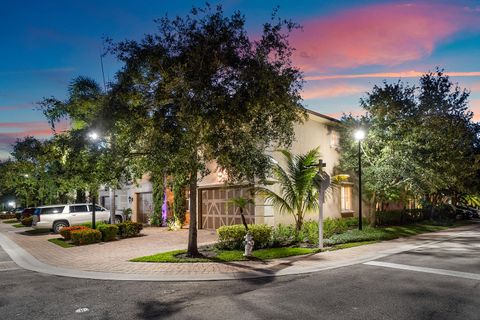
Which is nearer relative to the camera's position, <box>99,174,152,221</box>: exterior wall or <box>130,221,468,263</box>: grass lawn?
<box>130,221,468,263</box>: grass lawn

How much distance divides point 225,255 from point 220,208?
8368mm

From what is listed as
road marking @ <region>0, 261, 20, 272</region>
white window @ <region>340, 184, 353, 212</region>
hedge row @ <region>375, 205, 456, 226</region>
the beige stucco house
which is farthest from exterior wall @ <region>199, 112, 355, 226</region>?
road marking @ <region>0, 261, 20, 272</region>

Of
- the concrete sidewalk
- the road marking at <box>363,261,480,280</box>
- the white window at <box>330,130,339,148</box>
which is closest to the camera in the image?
the road marking at <box>363,261,480,280</box>

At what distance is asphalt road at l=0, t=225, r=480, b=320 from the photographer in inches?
238

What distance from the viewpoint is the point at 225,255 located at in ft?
37.3

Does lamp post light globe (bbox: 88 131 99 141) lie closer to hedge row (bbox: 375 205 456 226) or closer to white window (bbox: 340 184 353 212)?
white window (bbox: 340 184 353 212)

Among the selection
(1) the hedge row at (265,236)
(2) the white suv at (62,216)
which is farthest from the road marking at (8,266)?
(2) the white suv at (62,216)

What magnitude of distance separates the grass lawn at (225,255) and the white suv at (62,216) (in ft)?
43.8

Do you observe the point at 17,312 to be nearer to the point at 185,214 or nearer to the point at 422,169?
the point at 185,214

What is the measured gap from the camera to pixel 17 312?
6.45 m

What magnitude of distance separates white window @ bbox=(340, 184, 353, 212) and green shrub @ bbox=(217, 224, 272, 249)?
10566mm

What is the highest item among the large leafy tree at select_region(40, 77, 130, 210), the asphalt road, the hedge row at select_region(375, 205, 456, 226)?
the large leafy tree at select_region(40, 77, 130, 210)

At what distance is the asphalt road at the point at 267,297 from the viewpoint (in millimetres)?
6043

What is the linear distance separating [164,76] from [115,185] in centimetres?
428
